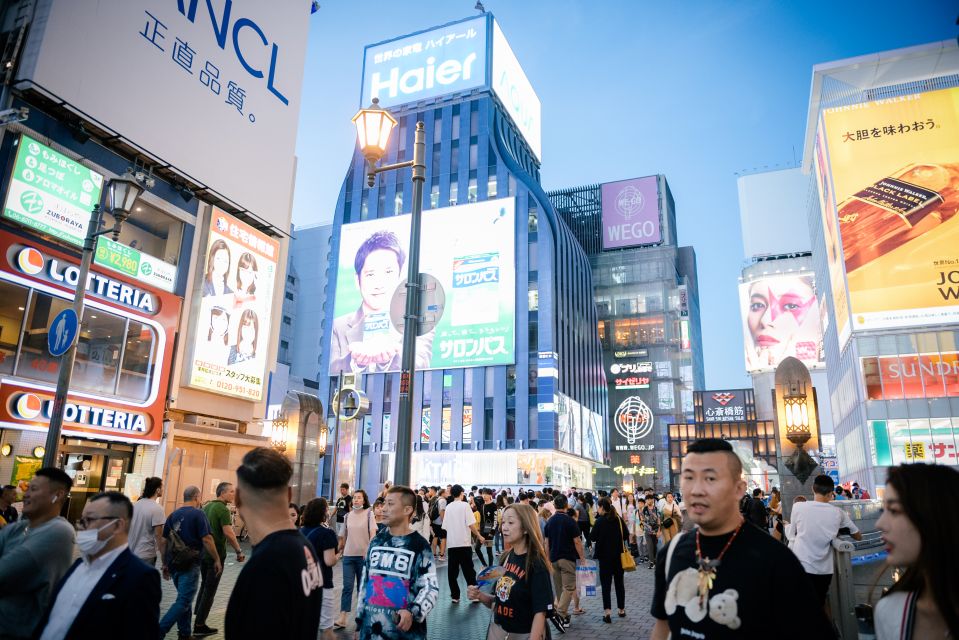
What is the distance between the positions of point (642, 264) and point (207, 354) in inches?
3076

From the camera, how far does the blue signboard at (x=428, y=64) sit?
64.5m

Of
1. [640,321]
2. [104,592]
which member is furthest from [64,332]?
[640,321]

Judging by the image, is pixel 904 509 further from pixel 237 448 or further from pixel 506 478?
pixel 506 478

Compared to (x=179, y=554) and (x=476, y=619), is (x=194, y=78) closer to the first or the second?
(x=179, y=554)

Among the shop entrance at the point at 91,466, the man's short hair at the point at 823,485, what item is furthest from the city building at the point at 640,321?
the man's short hair at the point at 823,485

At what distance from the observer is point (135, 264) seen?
18.9 metres

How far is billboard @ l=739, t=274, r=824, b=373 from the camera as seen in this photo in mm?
76250

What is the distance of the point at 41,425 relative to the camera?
1556cm

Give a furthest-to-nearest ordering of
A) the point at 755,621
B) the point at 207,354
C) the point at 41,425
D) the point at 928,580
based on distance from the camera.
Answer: the point at 207,354 < the point at 41,425 < the point at 755,621 < the point at 928,580

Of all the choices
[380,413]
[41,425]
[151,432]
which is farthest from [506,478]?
[41,425]

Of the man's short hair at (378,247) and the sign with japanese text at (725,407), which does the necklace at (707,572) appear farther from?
the sign with japanese text at (725,407)

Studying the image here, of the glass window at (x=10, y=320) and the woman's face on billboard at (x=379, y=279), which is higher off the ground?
the woman's face on billboard at (x=379, y=279)

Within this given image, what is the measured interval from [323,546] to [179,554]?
1.77 metres

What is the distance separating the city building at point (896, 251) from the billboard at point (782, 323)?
33.8m
